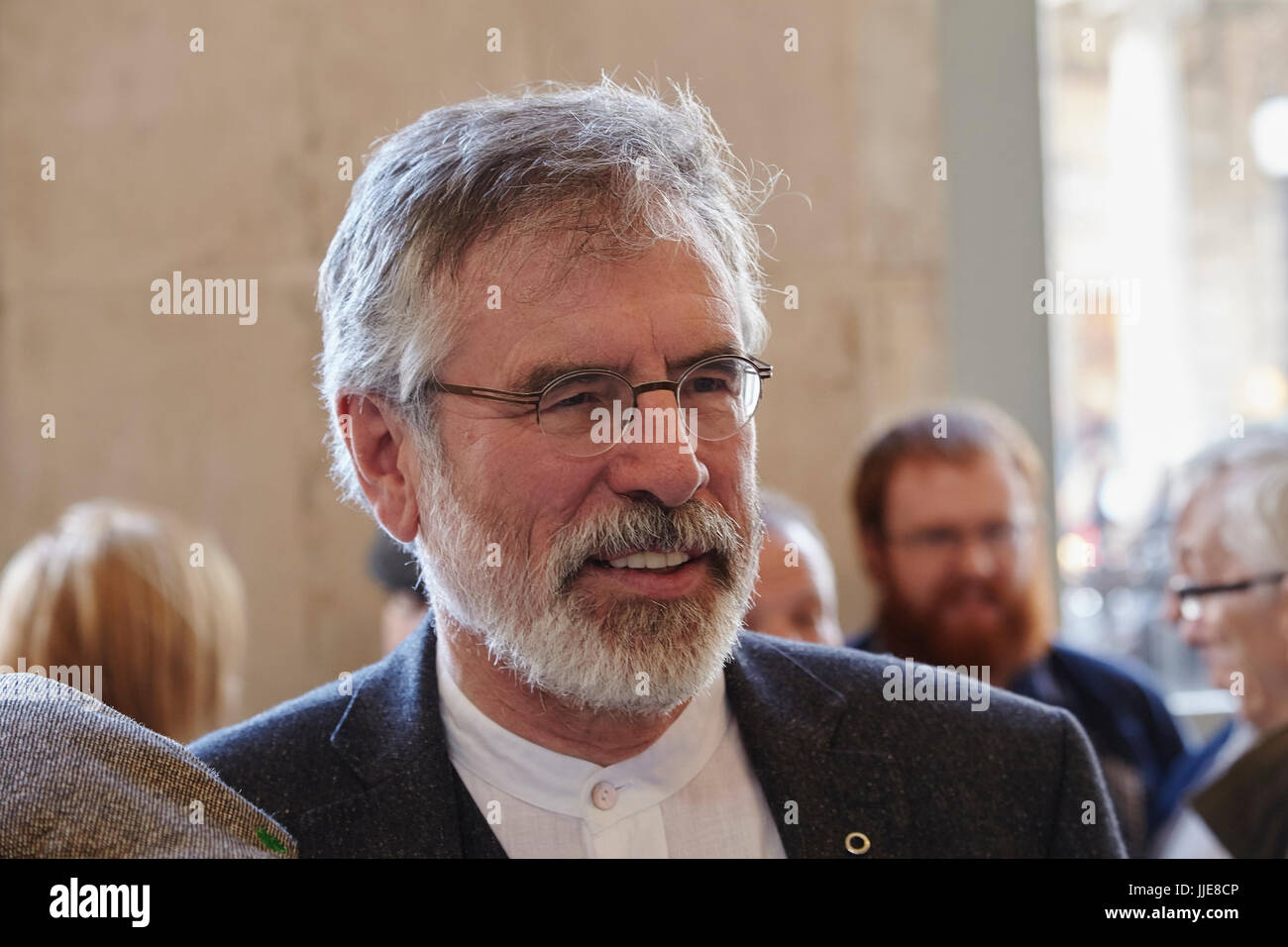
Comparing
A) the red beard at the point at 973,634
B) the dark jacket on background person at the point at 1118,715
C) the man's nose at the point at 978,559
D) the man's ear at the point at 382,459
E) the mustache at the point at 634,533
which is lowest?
the dark jacket on background person at the point at 1118,715

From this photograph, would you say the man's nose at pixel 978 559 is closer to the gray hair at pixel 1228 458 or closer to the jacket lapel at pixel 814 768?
the gray hair at pixel 1228 458

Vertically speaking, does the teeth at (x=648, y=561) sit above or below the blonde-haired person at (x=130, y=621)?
above

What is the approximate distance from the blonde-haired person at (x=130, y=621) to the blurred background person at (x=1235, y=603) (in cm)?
180

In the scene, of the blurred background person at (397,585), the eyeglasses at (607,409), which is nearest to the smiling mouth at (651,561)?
the eyeglasses at (607,409)

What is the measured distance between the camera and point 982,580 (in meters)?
3.12

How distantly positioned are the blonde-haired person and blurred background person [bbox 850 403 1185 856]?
→ 158cm

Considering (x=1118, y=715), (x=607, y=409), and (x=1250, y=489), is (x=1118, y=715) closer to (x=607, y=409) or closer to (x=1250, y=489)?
(x=1250, y=489)

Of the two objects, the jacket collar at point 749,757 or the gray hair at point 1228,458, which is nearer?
the jacket collar at point 749,757

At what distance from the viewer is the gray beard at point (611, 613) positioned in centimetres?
156

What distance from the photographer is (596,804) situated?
1.71 m

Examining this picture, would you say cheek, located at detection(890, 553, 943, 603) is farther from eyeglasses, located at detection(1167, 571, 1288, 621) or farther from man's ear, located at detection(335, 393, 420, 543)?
man's ear, located at detection(335, 393, 420, 543)

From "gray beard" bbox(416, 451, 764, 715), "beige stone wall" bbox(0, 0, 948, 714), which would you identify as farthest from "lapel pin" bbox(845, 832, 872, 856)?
"beige stone wall" bbox(0, 0, 948, 714)
